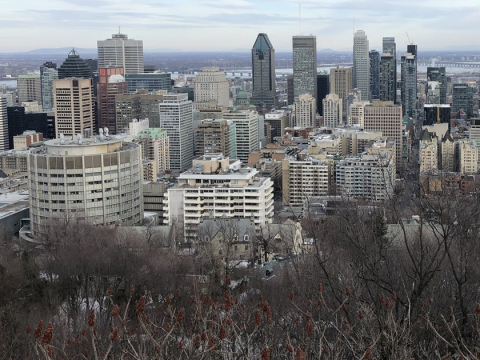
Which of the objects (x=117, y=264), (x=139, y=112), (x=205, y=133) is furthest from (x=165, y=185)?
(x=139, y=112)

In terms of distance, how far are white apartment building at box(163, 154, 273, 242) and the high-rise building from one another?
90.5 feet

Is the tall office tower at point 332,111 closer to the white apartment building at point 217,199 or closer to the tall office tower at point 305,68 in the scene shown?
the tall office tower at point 305,68

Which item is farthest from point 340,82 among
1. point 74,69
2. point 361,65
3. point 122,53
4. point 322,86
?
point 74,69

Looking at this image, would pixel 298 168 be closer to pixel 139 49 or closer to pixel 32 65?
pixel 139 49

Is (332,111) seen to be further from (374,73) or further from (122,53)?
(122,53)

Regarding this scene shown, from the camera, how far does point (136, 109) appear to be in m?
49.8

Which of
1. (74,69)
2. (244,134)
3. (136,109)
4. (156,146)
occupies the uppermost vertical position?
(74,69)

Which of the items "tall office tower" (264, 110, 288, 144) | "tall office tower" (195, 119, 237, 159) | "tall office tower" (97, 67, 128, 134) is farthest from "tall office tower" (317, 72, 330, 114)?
"tall office tower" (195, 119, 237, 159)

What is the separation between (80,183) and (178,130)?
2365cm

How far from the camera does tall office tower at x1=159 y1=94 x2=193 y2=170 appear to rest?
42.7 m

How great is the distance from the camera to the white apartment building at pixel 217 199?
2117 cm

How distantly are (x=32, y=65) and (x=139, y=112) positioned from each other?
6899 cm

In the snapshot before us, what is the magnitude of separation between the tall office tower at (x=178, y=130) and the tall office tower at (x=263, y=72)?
1208 inches

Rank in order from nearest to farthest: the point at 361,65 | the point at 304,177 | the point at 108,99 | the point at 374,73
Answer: the point at 304,177 → the point at 108,99 → the point at 361,65 → the point at 374,73
